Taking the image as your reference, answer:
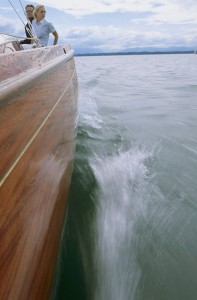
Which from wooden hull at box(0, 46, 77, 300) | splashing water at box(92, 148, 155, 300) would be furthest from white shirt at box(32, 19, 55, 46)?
wooden hull at box(0, 46, 77, 300)

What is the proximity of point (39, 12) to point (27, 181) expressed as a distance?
381cm

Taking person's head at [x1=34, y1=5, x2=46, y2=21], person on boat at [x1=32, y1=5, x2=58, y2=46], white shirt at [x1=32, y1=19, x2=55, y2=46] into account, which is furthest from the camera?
white shirt at [x1=32, y1=19, x2=55, y2=46]

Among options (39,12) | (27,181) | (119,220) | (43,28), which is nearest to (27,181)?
(27,181)

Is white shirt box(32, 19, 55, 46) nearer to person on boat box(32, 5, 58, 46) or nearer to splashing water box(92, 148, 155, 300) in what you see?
person on boat box(32, 5, 58, 46)

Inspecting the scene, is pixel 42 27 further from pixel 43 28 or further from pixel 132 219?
pixel 132 219

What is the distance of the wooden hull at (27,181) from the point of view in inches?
49.2

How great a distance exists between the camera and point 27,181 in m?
1.50

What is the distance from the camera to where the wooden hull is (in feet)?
4.10

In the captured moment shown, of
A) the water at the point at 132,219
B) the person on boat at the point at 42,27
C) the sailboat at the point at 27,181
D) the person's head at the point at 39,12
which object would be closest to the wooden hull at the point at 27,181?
the sailboat at the point at 27,181

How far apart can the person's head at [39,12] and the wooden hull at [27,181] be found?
8.55ft

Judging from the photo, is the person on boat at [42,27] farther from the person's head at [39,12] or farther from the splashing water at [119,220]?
the splashing water at [119,220]

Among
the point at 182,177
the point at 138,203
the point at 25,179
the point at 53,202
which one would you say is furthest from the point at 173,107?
the point at 25,179

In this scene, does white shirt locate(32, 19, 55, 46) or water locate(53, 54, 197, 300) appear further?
white shirt locate(32, 19, 55, 46)

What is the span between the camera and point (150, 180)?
10.8ft
